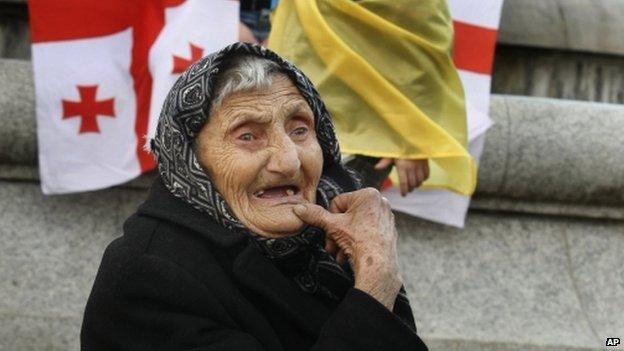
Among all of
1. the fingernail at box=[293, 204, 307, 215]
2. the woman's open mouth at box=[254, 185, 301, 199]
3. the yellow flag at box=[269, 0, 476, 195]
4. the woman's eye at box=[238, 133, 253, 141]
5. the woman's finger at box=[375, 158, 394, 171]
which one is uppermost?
the woman's eye at box=[238, 133, 253, 141]

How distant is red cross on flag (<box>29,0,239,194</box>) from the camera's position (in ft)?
19.5

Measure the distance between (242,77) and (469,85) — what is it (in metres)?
3.13

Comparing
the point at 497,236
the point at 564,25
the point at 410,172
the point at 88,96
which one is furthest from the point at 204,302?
the point at 564,25

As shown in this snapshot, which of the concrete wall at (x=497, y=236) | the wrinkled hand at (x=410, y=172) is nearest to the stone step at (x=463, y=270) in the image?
A: the concrete wall at (x=497, y=236)

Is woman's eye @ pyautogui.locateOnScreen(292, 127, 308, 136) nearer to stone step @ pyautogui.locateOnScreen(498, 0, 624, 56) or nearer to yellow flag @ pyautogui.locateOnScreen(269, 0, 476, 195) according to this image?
yellow flag @ pyautogui.locateOnScreen(269, 0, 476, 195)

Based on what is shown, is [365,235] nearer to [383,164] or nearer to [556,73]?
[383,164]

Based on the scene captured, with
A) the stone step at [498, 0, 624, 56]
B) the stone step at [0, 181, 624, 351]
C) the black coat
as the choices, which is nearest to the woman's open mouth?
the black coat

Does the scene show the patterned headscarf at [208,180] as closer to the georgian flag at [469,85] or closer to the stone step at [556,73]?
the georgian flag at [469,85]

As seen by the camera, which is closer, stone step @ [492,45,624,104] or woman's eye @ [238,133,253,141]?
woman's eye @ [238,133,253,141]

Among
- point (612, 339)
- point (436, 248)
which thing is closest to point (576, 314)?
point (612, 339)

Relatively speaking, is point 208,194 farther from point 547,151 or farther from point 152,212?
point 547,151

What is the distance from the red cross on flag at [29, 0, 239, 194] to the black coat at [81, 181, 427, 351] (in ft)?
9.36

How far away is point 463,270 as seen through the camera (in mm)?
6156

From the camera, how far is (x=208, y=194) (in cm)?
308
